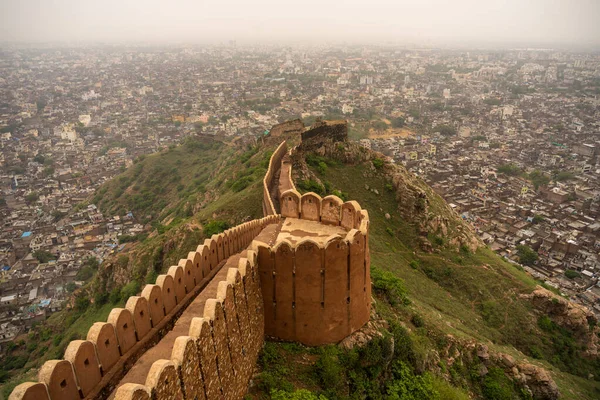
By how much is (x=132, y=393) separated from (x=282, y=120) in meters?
116

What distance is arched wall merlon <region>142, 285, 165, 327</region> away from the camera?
13048 mm

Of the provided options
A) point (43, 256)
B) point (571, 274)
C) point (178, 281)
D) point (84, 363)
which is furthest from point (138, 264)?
point (571, 274)

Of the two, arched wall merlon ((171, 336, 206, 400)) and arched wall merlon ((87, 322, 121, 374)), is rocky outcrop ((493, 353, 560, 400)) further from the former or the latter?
arched wall merlon ((87, 322, 121, 374))

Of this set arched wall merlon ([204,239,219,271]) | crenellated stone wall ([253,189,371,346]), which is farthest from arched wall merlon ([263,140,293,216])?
crenellated stone wall ([253,189,371,346])

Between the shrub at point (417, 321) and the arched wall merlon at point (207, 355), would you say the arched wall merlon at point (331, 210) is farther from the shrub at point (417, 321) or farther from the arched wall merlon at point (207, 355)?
the arched wall merlon at point (207, 355)

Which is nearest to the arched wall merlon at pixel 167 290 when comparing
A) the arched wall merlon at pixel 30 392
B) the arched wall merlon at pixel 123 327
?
the arched wall merlon at pixel 123 327

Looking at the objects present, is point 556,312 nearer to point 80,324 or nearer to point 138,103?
point 80,324

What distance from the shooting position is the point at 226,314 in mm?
12547

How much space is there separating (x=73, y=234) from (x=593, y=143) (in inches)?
4437

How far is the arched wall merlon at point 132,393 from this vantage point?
8008 mm

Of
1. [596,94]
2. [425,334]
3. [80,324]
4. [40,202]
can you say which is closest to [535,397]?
[425,334]

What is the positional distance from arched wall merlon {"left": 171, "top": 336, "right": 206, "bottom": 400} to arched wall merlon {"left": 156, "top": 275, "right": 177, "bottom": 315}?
380cm

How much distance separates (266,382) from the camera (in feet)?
47.3

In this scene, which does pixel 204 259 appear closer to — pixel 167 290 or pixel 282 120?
pixel 167 290
